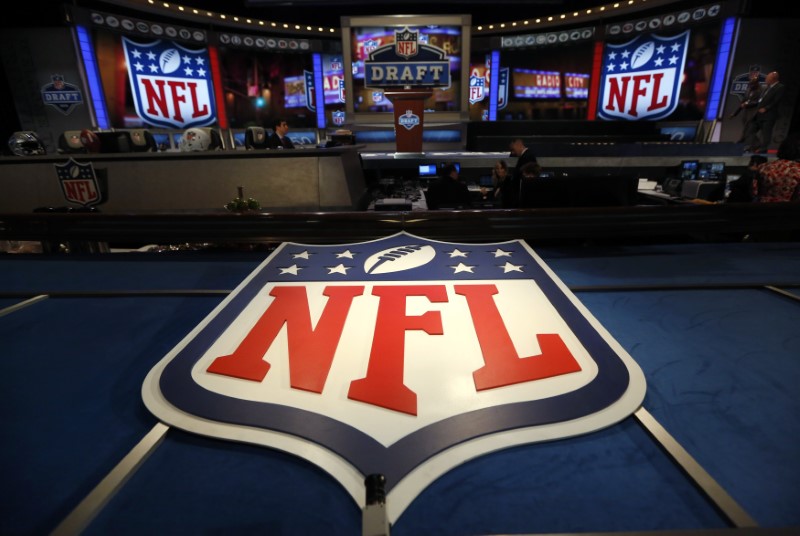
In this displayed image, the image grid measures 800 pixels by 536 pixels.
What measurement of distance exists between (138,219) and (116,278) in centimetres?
36

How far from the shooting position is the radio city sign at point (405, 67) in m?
7.11

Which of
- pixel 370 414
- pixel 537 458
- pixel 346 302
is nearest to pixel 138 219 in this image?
pixel 346 302

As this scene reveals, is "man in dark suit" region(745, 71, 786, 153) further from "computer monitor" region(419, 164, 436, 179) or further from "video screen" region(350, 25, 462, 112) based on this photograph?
"computer monitor" region(419, 164, 436, 179)

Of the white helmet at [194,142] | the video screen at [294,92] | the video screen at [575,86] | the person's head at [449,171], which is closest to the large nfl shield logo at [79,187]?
the white helmet at [194,142]

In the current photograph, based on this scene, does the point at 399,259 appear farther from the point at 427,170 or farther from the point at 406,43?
the point at 406,43

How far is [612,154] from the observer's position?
262 inches

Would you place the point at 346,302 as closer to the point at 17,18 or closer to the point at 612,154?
the point at 612,154

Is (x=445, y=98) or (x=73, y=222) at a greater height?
(x=445, y=98)

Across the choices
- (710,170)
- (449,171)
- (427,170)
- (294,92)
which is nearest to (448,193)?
(449,171)

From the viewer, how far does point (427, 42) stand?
9.77 m

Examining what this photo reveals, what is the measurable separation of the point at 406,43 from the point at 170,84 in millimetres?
Result: 7454

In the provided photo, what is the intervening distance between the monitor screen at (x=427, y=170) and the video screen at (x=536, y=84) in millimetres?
9834

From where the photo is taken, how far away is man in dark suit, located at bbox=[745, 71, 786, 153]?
8055 mm

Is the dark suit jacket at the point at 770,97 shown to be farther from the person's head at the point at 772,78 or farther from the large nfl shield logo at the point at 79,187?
the large nfl shield logo at the point at 79,187
